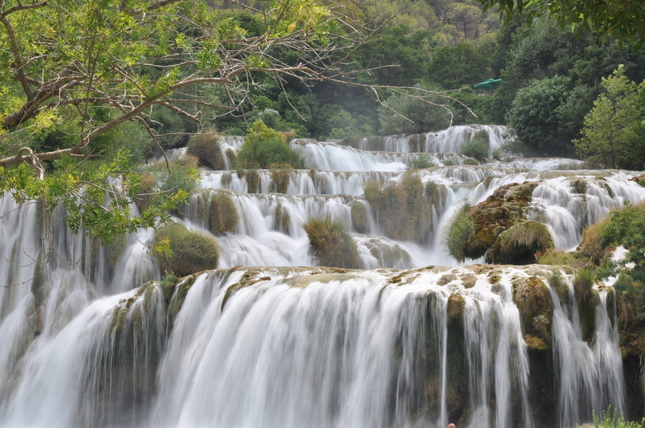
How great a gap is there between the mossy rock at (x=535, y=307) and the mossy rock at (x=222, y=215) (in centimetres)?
925

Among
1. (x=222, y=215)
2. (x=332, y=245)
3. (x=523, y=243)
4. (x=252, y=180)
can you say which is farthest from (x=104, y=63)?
(x=252, y=180)

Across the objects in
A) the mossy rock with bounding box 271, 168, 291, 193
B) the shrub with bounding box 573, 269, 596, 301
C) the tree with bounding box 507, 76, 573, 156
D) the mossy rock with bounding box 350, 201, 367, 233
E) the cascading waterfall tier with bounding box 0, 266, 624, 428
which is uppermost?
the tree with bounding box 507, 76, 573, 156

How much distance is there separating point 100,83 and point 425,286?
548 centimetres

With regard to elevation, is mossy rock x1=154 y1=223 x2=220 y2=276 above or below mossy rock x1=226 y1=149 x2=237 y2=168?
below

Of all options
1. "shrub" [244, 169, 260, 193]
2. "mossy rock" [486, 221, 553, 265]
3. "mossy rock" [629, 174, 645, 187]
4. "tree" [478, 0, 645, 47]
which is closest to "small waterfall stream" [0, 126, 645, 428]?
"mossy rock" [629, 174, 645, 187]

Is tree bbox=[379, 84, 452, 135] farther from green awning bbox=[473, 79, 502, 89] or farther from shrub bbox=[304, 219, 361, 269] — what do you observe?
shrub bbox=[304, 219, 361, 269]

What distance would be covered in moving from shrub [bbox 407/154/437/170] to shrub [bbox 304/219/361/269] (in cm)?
943

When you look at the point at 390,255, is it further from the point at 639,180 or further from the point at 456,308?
the point at 456,308

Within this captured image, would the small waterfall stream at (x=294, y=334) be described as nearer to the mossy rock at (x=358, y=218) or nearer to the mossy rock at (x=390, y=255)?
the mossy rock at (x=390, y=255)

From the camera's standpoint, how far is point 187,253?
13625 millimetres

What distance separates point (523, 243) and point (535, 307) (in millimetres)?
3995

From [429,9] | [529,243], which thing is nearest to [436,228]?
[529,243]

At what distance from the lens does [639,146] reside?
20.3m

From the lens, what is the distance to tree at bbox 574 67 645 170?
20.3 m
